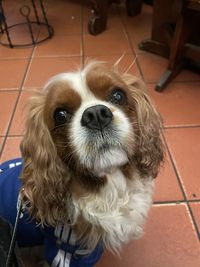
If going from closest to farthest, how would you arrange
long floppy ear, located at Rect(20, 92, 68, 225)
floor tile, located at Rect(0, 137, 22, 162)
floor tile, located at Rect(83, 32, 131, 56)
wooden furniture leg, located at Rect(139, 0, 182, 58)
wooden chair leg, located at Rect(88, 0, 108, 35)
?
long floppy ear, located at Rect(20, 92, 68, 225)
floor tile, located at Rect(0, 137, 22, 162)
wooden furniture leg, located at Rect(139, 0, 182, 58)
floor tile, located at Rect(83, 32, 131, 56)
wooden chair leg, located at Rect(88, 0, 108, 35)

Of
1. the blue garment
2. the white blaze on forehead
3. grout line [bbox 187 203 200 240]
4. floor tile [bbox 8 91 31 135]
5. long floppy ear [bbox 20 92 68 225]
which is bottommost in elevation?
floor tile [bbox 8 91 31 135]

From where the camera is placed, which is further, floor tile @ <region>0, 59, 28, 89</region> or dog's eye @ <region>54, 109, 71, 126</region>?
floor tile @ <region>0, 59, 28, 89</region>

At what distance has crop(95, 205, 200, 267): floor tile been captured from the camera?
4.12 feet

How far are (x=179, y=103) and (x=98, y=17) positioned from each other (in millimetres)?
1210

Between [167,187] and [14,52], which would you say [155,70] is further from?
[14,52]

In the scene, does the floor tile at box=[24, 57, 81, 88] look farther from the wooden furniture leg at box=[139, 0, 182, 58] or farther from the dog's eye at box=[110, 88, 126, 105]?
the dog's eye at box=[110, 88, 126, 105]

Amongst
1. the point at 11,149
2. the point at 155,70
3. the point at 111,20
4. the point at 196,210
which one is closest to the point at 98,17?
the point at 111,20

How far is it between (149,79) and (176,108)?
33 cm

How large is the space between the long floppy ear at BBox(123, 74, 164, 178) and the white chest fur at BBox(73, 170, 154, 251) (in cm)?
5

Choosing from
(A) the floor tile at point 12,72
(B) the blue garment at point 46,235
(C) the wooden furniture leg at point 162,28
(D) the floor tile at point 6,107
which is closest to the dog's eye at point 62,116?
(B) the blue garment at point 46,235

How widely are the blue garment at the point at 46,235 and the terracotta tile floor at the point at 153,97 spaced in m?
0.29

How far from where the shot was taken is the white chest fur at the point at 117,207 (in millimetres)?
957

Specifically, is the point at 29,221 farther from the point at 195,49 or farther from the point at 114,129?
the point at 195,49

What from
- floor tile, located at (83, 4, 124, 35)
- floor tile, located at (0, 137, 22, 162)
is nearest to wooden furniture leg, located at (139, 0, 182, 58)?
floor tile, located at (83, 4, 124, 35)
